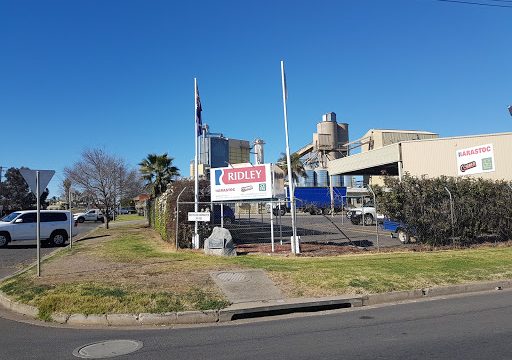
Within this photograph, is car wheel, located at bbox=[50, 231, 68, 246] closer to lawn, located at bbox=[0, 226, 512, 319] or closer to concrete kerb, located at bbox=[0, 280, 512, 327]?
lawn, located at bbox=[0, 226, 512, 319]

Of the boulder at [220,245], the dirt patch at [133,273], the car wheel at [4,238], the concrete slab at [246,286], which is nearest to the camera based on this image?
the concrete slab at [246,286]

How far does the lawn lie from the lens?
29.4ft

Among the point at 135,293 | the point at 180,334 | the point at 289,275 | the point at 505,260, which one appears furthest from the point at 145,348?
the point at 505,260

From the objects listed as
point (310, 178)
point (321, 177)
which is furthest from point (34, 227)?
point (321, 177)

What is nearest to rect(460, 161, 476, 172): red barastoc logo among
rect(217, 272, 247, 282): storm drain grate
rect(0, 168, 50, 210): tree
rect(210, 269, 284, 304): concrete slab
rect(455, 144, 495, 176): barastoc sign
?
rect(455, 144, 495, 176): barastoc sign

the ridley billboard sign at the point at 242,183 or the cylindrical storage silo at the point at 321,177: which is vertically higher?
the cylindrical storage silo at the point at 321,177

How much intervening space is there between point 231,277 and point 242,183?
761cm

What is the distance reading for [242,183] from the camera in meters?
Result: 18.4

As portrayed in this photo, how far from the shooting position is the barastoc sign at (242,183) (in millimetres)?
17984

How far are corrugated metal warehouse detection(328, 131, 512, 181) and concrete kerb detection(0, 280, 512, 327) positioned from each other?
58.7 feet

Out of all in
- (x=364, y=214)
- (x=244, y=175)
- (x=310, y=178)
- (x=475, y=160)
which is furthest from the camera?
(x=310, y=178)

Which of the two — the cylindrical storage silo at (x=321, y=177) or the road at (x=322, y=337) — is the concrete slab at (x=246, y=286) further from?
the cylindrical storage silo at (x=321, y=177)

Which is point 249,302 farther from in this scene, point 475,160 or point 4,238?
point 475,160

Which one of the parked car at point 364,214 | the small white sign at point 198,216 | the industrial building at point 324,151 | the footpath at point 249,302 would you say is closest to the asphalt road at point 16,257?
the footpath at point 249,302
